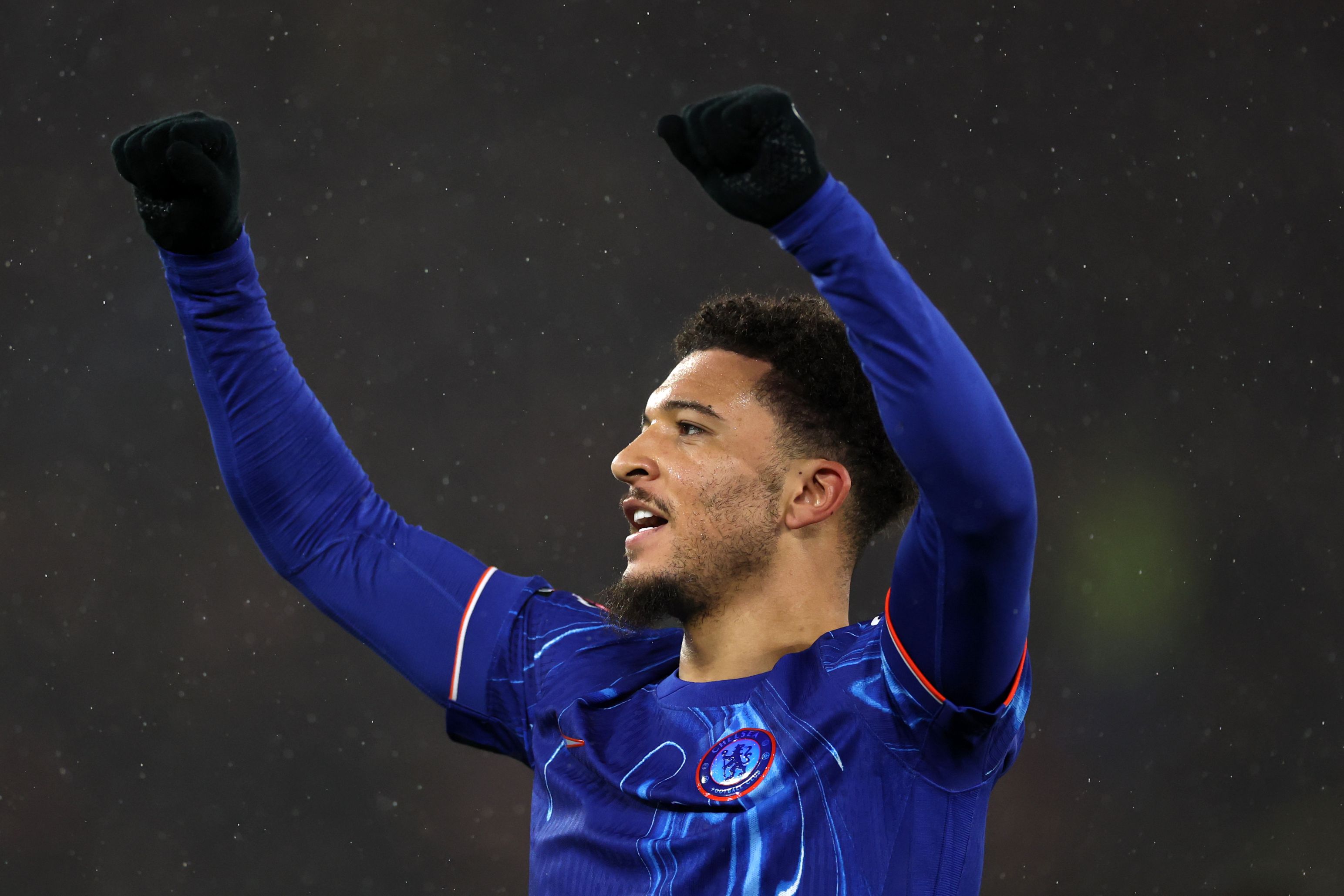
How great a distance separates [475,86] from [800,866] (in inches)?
92.8

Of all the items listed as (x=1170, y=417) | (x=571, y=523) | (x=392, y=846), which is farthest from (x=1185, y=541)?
(x=392, y=846)

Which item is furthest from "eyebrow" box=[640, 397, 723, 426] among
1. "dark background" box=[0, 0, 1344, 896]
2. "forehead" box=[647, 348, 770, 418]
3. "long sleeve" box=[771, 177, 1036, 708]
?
"dark background" box=[0, 0, 1344, 896]

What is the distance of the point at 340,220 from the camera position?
325 cm

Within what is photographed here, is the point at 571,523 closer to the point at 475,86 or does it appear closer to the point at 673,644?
the point at 475,86

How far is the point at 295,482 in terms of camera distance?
1724 mm

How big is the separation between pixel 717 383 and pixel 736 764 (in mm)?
471

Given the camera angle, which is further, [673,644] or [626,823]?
[673,644]

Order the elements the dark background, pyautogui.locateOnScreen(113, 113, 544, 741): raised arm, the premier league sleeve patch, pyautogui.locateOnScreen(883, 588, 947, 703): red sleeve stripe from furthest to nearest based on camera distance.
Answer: the dark background, pyautogui.locateOnScreen(113, 113, 544, 741): raised arm, the premier league sleeve patch, pyautogui.locateOnScreen(883, 588, 947, 703): red sleeve stripe

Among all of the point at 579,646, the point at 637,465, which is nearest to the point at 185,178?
the point at 637,465

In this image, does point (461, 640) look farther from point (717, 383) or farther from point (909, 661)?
point (909, 661)

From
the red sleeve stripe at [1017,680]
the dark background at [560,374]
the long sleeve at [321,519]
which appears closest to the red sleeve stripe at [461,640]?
the long sleeve at [321,519]

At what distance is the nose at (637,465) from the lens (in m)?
1.67

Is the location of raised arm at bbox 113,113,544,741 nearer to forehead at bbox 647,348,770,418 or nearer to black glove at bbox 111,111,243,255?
black glove at bbox 111,111,243,255

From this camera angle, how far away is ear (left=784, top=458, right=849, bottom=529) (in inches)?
65.5
